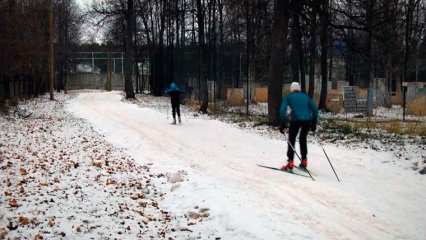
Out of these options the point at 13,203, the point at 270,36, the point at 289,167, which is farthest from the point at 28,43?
the point at 13,203

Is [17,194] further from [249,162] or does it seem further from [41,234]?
[249,162]

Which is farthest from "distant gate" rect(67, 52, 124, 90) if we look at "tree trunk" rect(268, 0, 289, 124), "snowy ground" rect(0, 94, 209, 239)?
"snowy ground" rect(0, 94, 209, 239)

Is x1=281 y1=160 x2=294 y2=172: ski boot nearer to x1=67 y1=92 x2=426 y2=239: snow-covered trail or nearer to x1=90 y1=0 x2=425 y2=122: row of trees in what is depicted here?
x1=67 y1=92 x2=426 y2=239: snow-covered trail

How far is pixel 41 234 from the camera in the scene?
251 inches

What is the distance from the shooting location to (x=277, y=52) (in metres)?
19.6

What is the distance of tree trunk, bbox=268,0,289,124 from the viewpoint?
19.3 meters

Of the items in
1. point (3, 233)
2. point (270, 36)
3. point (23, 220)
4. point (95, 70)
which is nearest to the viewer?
point (3, 233)

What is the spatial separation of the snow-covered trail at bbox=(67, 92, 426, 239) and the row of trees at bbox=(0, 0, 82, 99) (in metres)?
11.7

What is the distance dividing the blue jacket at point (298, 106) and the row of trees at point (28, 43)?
1658 centimetres

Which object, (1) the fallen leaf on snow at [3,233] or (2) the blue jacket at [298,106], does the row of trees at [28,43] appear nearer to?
(2) the blue jacket at [298,106]

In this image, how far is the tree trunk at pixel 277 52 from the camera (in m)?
19.3

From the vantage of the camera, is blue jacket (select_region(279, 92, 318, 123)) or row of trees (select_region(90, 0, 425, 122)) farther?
row of trees (select_region(90, 0, 425, 122))

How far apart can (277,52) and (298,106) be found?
9.23 m

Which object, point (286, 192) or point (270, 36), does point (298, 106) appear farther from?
point (270, 36)
